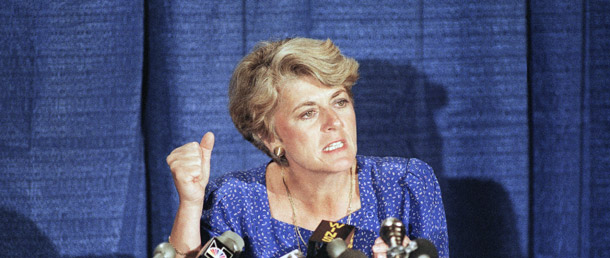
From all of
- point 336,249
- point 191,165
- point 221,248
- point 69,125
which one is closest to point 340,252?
point 336,249

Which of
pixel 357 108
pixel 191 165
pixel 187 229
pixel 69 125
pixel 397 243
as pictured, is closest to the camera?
pixel 397 243

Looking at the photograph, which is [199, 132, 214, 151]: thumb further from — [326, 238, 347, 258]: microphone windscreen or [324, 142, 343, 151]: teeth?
[326, 238, 347, 258]: microphone windscreen

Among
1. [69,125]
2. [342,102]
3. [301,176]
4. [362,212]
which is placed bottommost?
[362,212]

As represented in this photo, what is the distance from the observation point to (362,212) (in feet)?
5.51

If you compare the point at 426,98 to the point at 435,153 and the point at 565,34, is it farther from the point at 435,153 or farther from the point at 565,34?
the point at 565,34

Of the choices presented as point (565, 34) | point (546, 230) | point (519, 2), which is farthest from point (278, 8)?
point (546, 230)

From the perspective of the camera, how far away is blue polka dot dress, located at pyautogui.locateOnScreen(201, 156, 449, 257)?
1.64 metres

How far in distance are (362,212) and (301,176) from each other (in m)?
0.19

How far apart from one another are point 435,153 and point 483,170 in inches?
7.1

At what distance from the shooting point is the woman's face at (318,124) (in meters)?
1.52

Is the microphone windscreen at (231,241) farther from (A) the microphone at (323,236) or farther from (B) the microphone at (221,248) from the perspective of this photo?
(A) the microphone at (323,236)

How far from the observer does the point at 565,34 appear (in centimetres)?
215

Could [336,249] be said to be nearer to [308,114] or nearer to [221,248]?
[221,248]

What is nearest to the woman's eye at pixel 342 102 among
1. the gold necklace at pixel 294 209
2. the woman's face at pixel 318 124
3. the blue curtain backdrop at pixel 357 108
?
the woman's face at pixel 318 124
